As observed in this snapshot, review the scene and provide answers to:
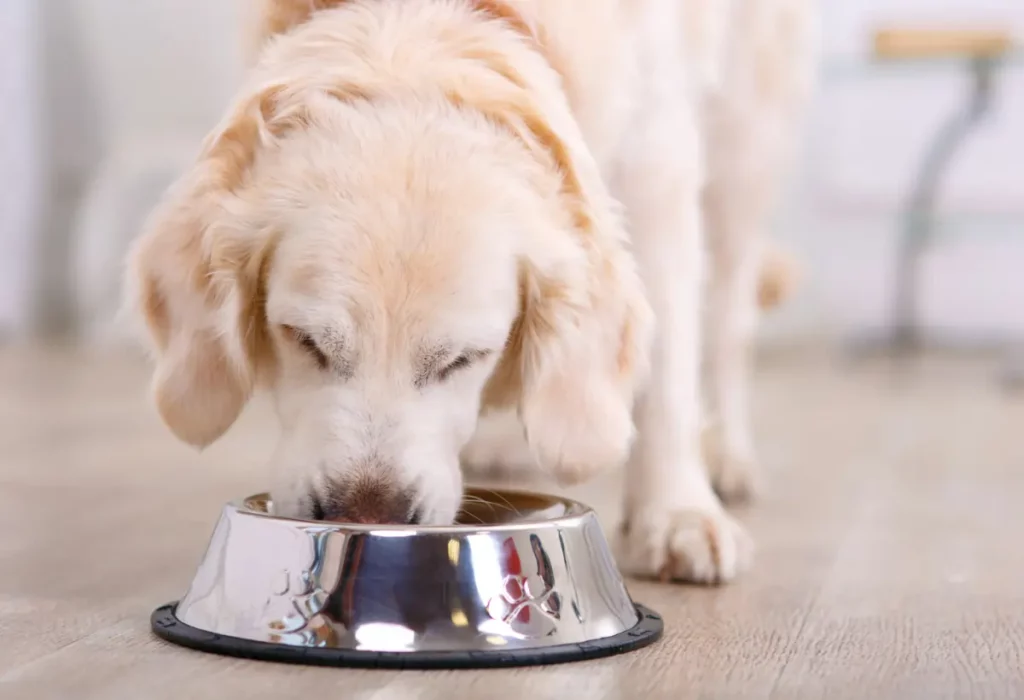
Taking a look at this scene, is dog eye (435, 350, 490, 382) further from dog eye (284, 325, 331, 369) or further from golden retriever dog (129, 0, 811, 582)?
dog eye (284, 325, 331, 369)

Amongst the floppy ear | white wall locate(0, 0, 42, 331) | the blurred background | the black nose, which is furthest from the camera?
the blurred background

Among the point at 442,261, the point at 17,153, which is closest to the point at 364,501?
the point at 442,261

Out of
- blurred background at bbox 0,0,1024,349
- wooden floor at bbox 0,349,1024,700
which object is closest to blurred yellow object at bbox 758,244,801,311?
wooden floor at bbox 0,349,1024,700

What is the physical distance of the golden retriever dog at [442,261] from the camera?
1.41 m

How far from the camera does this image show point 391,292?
4.54 feet

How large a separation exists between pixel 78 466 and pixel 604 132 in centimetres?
126

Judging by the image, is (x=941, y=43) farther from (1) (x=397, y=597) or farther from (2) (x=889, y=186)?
(1) (x=397, y=597)

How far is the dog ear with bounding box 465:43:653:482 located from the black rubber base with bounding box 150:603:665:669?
1.02ft

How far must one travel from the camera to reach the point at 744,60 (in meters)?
2.74

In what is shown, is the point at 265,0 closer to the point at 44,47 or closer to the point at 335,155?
the point at 335,155

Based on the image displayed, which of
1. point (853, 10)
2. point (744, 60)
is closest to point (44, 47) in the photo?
point (853, 10)

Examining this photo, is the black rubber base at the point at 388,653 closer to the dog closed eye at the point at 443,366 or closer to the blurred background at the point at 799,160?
the dog closed eye at the point at 443,366

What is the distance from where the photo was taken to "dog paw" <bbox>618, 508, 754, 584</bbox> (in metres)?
1.77

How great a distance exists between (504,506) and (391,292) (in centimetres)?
35
